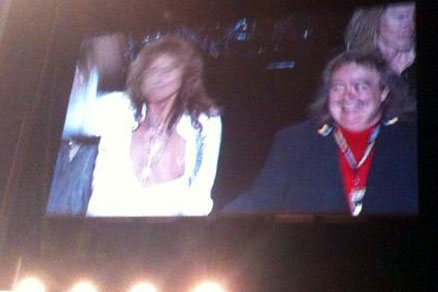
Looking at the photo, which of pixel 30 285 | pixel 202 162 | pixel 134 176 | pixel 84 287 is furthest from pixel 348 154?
pixel 30 285

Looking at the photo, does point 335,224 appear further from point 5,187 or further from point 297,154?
point 5,187

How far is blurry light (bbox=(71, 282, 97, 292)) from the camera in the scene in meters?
2.26

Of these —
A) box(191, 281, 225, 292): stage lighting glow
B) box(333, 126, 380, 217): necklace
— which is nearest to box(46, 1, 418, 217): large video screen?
box(333, 126, 380, 217): necklace

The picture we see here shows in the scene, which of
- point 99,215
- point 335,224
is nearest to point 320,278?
point 335,224

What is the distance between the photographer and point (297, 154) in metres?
2.17

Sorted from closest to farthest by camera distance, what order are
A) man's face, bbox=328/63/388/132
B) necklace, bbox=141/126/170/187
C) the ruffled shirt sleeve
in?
man's face, bbox=328/63/388/132
the ruffled shirt sleeve
necklace, bbox=141/126/170/187

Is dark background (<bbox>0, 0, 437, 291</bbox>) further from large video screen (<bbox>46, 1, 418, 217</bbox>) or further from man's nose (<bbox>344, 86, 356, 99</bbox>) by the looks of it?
man's nose (<bbox>344, 86, 356, 99</bbox>)

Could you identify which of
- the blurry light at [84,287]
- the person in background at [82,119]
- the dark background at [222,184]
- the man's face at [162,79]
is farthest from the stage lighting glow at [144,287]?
the man's face at [162,79]

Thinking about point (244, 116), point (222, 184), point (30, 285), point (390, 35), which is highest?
point (390, 35)

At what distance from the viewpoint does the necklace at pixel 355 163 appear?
6.64ft

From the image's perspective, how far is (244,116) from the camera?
7.47 ft

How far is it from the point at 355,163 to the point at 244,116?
46cm

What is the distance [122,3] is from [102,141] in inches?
26.6

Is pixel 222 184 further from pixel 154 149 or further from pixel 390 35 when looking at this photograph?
pixel 390 35
